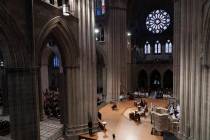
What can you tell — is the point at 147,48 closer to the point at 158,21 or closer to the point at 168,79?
the point at 158,21

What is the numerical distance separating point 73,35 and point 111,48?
1330 centimetres

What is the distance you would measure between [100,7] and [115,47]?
578 centimetres

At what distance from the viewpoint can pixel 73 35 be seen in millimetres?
13523

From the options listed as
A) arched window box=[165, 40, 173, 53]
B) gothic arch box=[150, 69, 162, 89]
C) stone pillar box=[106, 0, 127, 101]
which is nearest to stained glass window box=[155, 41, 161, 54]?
Answer: arched window box=[165, 40, 173, 53]

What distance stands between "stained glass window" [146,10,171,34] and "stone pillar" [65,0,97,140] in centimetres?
2137

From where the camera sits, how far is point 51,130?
45.4 feet

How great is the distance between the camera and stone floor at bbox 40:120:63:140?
12.9 metres

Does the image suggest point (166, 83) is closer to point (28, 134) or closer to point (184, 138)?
point (184, 138)

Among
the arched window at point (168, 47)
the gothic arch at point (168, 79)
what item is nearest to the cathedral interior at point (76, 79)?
the arched window at point (168, 47)

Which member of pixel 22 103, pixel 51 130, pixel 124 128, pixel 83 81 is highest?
pixel 83 81

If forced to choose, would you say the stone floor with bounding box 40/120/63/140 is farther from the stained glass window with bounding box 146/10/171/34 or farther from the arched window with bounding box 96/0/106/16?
the stained glass window with bounding box 146/10/171/34

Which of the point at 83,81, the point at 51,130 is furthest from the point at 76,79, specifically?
the point at 51,130

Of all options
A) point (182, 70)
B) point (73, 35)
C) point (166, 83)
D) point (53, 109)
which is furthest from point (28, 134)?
point (166, 83)

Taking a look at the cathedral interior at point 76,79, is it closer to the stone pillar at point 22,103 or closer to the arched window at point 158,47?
the stone pillar at point 22,103
